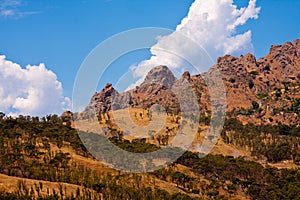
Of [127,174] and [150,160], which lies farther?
[150,160]

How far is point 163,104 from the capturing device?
19662cm

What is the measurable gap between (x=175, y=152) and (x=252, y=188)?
Result: 28280mm

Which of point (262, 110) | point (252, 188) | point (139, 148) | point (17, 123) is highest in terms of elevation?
point (262, 110)

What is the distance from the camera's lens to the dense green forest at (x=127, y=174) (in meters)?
79.3

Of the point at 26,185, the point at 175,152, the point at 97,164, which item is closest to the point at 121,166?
the point at 97,164

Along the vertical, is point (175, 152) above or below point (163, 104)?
below

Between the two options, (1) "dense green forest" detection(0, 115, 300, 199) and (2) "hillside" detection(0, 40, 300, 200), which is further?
(2) "hillside" detection(0, 40, 300, 200)

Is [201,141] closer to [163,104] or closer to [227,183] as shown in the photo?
[227,183]

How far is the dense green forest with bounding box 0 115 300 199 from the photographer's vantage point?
79.3m

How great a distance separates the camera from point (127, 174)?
94562 mm

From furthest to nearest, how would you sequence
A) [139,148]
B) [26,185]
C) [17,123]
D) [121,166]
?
[17,123] → [139,148] → [121,166] → [26,185]

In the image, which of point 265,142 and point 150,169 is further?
point 265,142

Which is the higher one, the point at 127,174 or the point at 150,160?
the point at 150,160

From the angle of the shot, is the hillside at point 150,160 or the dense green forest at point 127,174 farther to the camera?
the hillside at point 150,160
